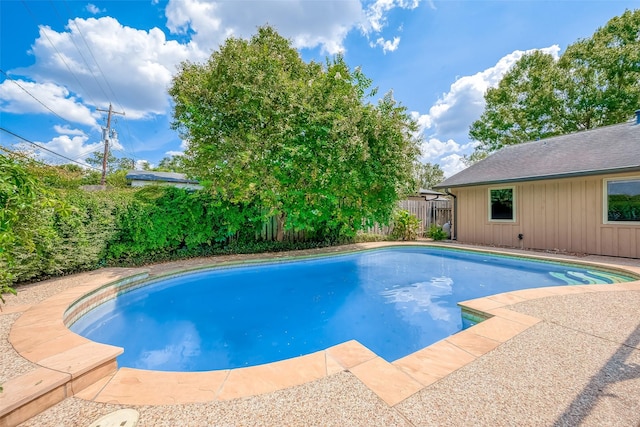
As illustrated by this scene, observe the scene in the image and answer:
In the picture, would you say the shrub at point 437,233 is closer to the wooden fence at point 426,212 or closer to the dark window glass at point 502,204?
the wooden fence at point 426,212

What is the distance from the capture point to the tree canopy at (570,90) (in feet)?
52.9

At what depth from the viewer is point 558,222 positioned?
8672 mm

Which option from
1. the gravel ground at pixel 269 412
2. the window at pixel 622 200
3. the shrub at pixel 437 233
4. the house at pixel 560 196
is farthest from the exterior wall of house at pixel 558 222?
the gravel ground at pixel 269 412

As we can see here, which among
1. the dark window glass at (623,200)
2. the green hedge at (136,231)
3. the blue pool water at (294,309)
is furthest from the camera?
the dark window glass at (623,200)

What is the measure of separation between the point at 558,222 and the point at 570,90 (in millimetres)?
15340

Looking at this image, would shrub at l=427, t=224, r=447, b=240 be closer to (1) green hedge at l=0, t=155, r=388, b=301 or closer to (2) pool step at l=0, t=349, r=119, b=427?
(1) green hedge at l=0, t=155, r=388, b=301

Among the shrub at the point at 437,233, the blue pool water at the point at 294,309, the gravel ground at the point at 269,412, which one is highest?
the shrub at the point at 437,233

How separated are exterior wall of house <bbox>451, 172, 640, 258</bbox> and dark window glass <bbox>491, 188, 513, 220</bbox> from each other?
0.20 metres

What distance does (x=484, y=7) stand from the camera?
8.11 metres

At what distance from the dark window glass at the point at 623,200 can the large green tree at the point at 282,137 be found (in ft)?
19.9

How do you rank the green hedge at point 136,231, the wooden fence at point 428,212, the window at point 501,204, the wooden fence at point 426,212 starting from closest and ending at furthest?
the green hedge at point 136,231 < the window at point 501,204 < the wooden fence at point 426,212 < the wooden fence at point 428,212

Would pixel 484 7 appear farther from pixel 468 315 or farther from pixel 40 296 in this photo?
pixel 40 296

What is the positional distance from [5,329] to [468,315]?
19.4ft

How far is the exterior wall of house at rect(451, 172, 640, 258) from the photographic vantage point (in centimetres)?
759
